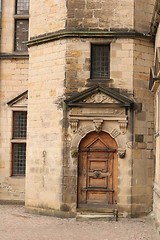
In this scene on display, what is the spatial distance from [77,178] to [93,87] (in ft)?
9.03

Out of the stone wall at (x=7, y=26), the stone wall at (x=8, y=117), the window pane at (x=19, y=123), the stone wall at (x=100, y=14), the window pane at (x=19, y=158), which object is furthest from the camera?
the stone wall at (x=7, y=26)

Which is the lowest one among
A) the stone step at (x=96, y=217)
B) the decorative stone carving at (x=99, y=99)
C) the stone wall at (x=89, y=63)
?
the stone step at (x=96, y=217)

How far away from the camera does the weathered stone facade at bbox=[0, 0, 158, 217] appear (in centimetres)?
1266

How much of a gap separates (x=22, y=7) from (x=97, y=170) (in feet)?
24.1

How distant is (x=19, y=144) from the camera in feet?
52.3

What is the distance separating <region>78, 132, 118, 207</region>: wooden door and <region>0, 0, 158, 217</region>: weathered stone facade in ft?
0.75

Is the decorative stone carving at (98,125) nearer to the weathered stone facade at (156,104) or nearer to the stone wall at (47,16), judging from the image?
the weathered stone facade at (156,104)

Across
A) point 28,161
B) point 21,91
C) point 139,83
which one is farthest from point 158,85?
point 21,91

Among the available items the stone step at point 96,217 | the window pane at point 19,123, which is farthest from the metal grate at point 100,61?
the stone step at point 96,217

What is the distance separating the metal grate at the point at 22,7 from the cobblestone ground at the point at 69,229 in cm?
782

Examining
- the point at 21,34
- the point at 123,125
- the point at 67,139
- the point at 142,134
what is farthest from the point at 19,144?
the point at 142,134

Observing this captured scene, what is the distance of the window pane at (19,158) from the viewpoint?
52.0 feet

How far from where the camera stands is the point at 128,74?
12.8 m

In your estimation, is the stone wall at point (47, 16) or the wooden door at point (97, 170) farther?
the stone wall at point (47, 16)
